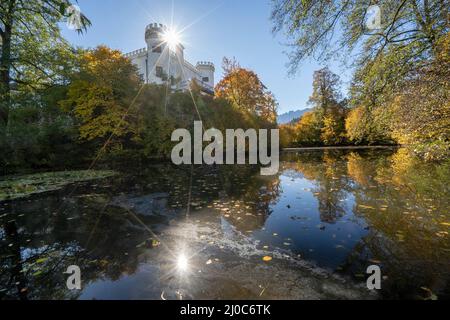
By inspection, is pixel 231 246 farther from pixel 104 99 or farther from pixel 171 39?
pixel 171 39

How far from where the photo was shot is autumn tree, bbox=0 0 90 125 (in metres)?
11.8

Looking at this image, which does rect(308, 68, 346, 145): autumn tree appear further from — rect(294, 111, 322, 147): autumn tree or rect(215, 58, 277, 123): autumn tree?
rect(215, 58, 277, 123): autumn tree

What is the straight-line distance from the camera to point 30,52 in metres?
12.2

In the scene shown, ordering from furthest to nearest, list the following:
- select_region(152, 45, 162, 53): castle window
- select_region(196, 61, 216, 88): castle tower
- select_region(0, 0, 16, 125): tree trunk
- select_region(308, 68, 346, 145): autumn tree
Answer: select_region(196, 61, 216, 88): castle tower < select_region(308, 68, 346, 145): autumn tree < select_region(152, 45, 162, 53): castle window < select_region(0, 0, 16, 125): tree trunk

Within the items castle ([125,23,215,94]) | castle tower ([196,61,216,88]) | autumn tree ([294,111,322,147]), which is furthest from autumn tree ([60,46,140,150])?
autumn tree ([294,111,322,147])

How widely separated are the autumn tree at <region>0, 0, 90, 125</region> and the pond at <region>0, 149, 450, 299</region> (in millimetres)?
9393

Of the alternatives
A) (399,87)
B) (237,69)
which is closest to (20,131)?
(399,87)

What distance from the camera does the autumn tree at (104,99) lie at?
49.3 feet

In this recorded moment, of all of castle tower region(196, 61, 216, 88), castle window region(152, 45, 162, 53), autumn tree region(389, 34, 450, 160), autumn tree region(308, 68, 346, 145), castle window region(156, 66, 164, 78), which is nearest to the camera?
autumn tree region(389, 34, 450, 160)

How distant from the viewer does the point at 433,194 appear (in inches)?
240

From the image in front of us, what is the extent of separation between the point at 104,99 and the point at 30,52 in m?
4.55

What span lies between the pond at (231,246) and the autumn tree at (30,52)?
939 cm

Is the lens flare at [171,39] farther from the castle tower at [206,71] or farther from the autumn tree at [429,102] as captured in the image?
the autumn tree at [429,102]

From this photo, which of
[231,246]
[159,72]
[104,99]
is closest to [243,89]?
[159,72]
